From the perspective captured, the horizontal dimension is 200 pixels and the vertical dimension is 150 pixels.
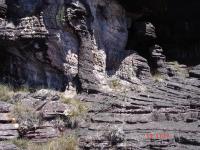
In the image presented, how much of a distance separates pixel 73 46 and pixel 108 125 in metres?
3.15

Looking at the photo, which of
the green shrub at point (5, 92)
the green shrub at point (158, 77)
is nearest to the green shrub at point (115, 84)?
the green shrub at point (158, 77)

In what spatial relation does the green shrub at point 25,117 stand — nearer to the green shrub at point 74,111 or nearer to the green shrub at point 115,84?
the green shrub at point 74,111

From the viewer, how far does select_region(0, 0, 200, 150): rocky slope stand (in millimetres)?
12258

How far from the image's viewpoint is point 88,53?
14.6 meters

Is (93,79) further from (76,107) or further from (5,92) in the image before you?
(5,92)

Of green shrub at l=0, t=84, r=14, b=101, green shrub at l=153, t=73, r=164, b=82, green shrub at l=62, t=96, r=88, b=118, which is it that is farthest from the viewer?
green shrub at l=153, t=73, r=164, b=82

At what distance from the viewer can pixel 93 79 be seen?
1454 cm

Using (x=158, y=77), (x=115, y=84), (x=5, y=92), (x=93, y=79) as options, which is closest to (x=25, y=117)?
(x=5, y=92)

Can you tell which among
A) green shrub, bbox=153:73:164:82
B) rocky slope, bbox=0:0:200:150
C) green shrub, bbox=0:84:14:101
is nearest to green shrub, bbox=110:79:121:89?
rocky slope, bbox=0:0:200:150

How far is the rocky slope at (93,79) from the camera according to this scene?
40.2ft


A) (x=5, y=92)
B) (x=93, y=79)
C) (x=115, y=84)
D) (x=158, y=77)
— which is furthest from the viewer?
(x=158, y=77)

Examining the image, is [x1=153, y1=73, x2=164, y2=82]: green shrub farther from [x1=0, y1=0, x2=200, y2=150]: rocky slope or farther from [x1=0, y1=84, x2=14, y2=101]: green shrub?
[x1=0, y1=84, x2=14, y2=101]: green shrub

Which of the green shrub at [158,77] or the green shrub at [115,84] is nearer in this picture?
the green shrub at [115,84]

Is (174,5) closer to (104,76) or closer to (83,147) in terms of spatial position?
(104,76)
